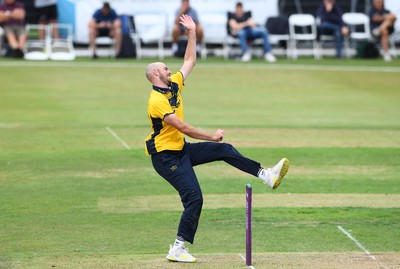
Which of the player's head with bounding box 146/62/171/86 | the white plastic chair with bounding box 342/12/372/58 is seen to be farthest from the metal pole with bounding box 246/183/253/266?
the white plastic chair with bounding box 342/12/372/58

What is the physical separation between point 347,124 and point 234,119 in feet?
8.90

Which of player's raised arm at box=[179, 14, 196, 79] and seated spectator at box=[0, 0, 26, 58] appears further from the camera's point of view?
seated spectator at box=[0, 0, 26, 58]

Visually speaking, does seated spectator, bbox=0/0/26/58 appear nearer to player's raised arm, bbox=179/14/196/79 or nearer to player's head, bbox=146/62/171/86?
player's raised arm, bbox=179/14/196/79

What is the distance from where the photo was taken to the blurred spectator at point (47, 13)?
3368cm

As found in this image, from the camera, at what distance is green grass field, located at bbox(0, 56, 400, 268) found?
39.7 feet

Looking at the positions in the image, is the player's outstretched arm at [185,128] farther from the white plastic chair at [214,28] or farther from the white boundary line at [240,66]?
the white plastic chair at [214,28]

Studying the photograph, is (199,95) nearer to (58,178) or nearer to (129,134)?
(129,134)

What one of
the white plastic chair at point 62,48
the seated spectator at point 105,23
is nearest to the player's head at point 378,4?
the seated spectator at point 105,23

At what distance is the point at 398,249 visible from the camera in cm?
1194

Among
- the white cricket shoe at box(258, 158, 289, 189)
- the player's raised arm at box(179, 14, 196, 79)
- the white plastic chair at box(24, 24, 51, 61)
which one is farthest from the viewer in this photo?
the white plastic chair at box(24, 24, 51, 61)

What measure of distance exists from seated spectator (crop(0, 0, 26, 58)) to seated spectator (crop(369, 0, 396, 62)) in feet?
37.8

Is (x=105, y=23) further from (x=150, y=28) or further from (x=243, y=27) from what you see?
(x=243, y=27)

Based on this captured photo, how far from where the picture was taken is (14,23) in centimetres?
3136

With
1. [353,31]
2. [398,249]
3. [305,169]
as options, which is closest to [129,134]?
[305,169]
